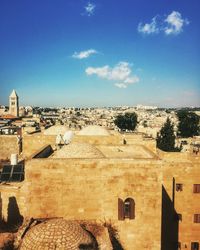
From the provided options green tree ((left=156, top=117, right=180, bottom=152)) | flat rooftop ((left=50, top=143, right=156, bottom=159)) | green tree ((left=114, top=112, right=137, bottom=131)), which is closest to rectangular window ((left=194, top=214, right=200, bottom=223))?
flat rooftop ((left=50, top=143, right=156, bottom=159))

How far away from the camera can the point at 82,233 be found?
753cm

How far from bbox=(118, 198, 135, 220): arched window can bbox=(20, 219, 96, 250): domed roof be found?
1.64 meters

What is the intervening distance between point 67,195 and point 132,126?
51.0 meters

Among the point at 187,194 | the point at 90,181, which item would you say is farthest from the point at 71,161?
the point at 187,194

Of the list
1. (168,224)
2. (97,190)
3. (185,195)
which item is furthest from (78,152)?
(168,224)

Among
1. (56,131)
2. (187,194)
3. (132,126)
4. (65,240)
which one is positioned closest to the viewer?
(65,240)

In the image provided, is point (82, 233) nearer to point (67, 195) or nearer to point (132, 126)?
point (67, 195)

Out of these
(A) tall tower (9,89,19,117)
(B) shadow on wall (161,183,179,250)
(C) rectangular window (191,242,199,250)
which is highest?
(A) tall tower (9,89,19,117)

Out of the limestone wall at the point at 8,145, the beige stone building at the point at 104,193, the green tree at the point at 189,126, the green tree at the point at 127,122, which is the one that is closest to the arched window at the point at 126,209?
the beige stone building at the point at 104,193

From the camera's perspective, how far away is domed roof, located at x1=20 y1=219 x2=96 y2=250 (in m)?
6.90

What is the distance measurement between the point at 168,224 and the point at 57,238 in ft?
25.6

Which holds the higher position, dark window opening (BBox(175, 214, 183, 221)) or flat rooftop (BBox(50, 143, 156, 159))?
flat rooftop (BBox(50, 143, 156, 159))

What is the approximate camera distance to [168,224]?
1317 centimetres

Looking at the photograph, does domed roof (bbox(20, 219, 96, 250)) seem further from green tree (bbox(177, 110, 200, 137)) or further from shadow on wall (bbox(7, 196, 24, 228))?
green tree (bbox(177, 110, 200, 137))
